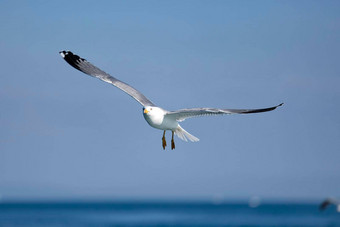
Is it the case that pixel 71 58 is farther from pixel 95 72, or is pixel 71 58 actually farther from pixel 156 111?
pixel 156 111

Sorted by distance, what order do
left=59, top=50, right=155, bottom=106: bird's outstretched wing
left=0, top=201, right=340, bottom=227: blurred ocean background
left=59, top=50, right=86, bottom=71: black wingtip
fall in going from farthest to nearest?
left=0, top=201, right=340, bottom=227: blurred ocean background
left=59, top=50, right=86, bottom=71: black wingtip
left=59, top=50, right=155, bottom=106: bird's outstretched wing

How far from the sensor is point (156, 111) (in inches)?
601

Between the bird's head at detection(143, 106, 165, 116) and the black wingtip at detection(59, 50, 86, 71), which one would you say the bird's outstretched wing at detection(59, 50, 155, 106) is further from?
the bird's head at detection(143, 106, 165, 116)

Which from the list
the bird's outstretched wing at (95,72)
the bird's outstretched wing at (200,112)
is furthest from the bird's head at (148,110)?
the bird's outstretched wing at (95,72)

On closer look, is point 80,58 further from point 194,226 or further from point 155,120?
point 194,226

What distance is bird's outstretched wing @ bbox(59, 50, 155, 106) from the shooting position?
16.9 metres

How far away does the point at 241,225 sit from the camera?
203ft

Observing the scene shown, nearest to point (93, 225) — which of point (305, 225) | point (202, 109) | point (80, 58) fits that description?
point (305, 225)

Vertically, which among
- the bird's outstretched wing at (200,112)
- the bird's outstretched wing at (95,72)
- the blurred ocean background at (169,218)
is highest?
the blurred ocean background at (169,218)

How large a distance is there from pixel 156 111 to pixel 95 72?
11.1 feet

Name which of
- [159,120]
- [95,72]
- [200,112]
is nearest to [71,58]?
[95,72]

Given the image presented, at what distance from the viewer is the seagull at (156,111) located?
557 inches

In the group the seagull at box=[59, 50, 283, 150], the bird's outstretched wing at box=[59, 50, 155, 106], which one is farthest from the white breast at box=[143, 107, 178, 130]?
the bird's outstretched wing at box=[59, 50, 155, 106]

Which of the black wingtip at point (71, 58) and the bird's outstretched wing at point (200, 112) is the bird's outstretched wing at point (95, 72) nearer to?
the black wingtip at point (71, 58)
